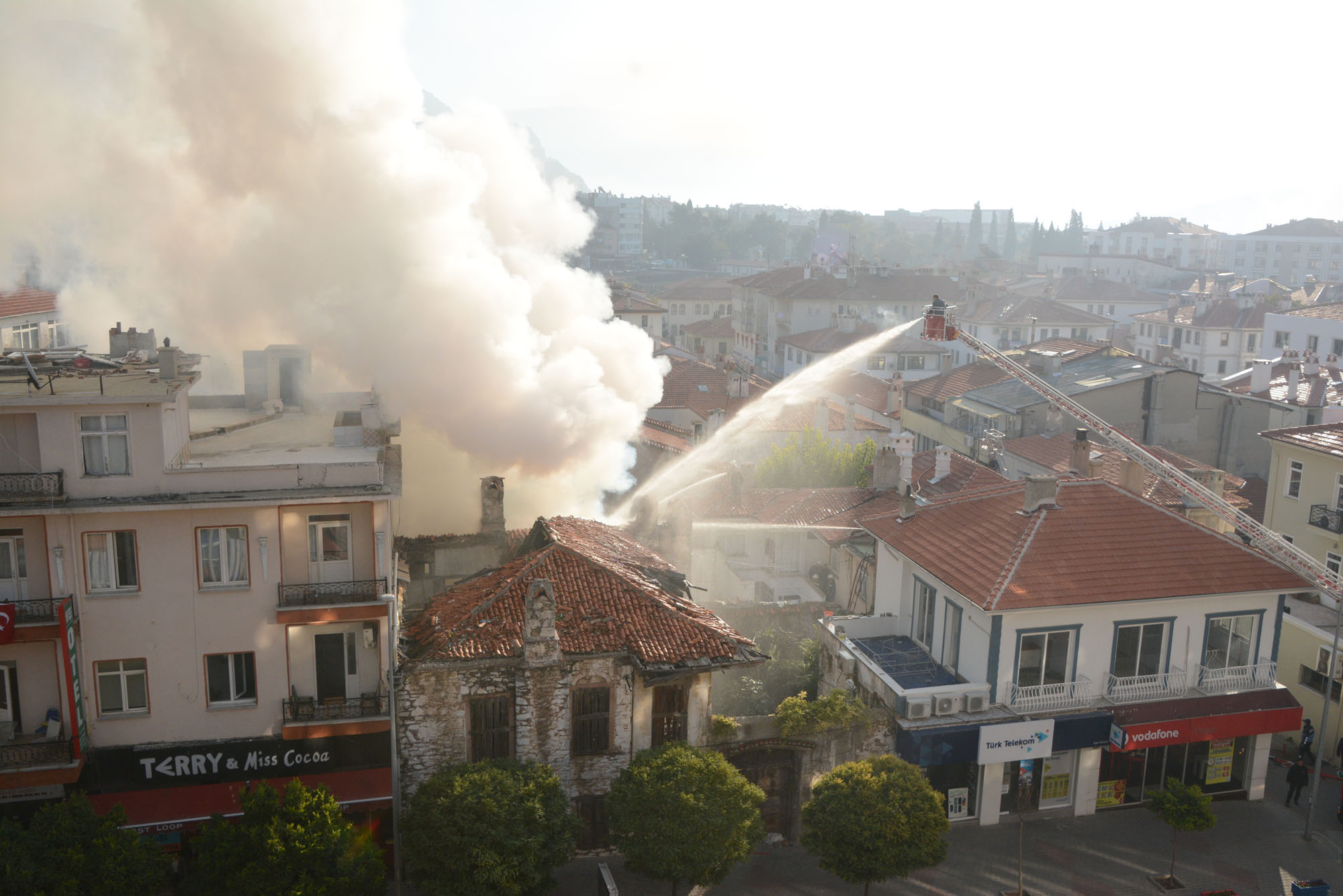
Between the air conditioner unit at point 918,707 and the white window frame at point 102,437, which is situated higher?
the white window frame at point 102,437

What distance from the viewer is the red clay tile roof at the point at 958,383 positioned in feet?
174

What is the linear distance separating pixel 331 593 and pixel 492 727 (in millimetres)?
4203

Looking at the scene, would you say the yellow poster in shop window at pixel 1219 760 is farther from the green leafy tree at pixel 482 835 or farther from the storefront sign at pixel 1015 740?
the green leafy tree at pixel 482 835

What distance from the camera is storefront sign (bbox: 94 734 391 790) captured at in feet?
65.4

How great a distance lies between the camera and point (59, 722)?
64.0 feet

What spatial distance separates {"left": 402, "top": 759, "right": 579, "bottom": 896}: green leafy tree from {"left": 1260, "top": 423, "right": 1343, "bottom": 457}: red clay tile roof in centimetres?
2559

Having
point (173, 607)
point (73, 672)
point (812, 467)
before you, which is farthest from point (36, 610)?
point (812, 467)

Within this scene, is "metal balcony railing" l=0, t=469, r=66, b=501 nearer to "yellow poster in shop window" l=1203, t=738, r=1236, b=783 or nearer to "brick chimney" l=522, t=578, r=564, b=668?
"brick chimney" l=522, t=578, r=564, b=668

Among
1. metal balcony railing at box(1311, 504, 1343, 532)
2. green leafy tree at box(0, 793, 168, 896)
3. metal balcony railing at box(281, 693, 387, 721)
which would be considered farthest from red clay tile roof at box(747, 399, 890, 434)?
green leafy tree at box(0, 793, 168, 896)

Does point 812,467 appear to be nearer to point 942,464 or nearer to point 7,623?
point 942,464

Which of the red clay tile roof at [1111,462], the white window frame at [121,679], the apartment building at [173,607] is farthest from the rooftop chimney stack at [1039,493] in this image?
the white window frame at [121,679]

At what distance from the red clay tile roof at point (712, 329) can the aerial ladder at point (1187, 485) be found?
6616cm

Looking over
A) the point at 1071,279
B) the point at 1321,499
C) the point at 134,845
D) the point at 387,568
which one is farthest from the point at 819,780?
the point at 1071,279

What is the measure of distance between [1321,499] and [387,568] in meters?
27.5
